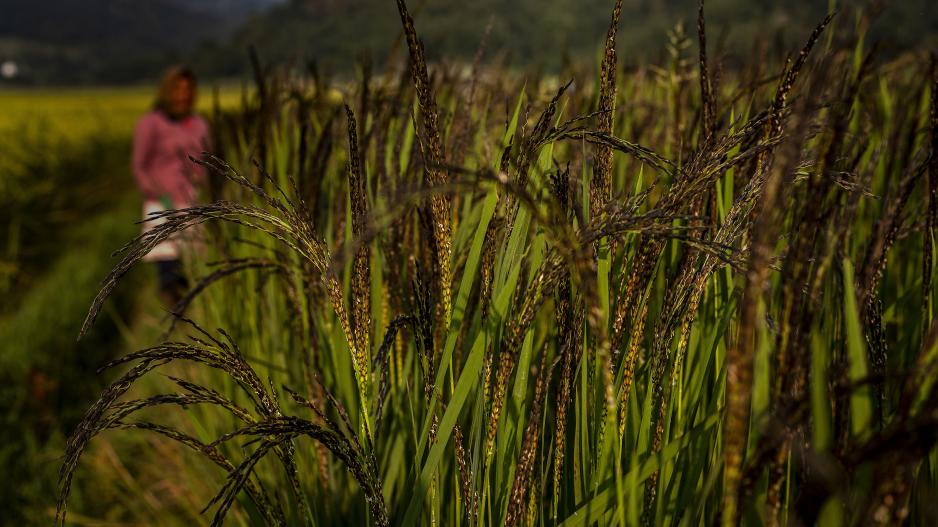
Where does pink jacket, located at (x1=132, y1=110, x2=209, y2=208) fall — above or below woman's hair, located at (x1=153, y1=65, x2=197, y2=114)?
below

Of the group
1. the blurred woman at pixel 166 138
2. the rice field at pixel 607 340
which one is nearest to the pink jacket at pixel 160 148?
the blurred woman at pixel 166 138

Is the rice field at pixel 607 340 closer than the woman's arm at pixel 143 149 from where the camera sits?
Yes

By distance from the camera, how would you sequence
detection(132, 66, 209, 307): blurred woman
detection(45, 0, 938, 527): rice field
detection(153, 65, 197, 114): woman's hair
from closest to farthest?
detection(45, 0, 938, 527): rice field
detection(132, 66, 209, 307): blurred woman
detection(153, 65, 197, 114): woman's hair

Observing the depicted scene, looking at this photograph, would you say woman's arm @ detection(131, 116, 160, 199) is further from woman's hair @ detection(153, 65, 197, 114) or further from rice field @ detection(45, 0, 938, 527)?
rice field @ detection(45, 0, 938, 527)

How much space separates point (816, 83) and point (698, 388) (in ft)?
1.75

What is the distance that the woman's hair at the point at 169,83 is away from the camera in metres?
4.64

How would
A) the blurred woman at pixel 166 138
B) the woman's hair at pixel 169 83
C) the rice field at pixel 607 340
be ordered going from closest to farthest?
the rice field at pixel 607 340
the blurred woman at pixel 166 138
the woman's hair at pixel 169 83

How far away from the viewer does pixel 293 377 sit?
1.79 meters

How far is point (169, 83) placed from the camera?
467 centimetres

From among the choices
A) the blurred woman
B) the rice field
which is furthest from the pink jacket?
the rice field

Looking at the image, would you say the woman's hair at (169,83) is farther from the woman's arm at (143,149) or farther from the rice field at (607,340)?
the rice field at (607,340)

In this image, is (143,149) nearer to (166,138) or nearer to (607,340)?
(166,138)

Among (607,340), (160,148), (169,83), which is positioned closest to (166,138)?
(160,148)

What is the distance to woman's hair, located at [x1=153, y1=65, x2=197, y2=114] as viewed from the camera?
15.2 ft
